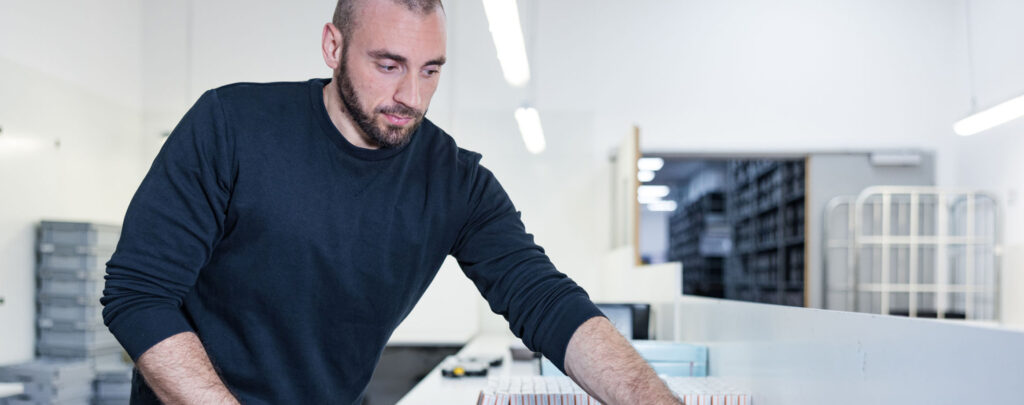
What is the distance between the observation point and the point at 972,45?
553 cm

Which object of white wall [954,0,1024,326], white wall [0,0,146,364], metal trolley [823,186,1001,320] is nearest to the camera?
white wall [0,0,146,364]

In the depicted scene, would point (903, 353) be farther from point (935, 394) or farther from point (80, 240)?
point (80, 240)

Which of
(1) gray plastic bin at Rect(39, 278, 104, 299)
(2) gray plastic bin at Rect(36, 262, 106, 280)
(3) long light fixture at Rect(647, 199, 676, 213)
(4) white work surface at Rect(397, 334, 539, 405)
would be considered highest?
(3) long light fixture at Rect(647, 199, 676, 213)

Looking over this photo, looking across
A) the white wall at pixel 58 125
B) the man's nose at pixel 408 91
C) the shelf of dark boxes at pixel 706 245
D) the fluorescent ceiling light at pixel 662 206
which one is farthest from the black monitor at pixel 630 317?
the fluorescent ceiling light at pixel 662 206

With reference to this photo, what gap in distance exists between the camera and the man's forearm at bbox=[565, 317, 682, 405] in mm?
1062

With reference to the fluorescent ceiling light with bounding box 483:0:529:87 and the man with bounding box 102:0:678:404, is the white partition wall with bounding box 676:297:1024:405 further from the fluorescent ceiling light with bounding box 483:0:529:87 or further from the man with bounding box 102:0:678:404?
the fluorescent ceiling light with bounding box 483:0:529:87

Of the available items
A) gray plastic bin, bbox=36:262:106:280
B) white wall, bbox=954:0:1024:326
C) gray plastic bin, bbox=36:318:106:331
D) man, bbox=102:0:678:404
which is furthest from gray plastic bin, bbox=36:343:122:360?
white wall, bbox=954:0:1024:326

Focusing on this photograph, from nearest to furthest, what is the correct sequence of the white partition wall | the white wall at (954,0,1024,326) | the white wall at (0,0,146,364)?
1. the white partition wall
2. the white wall at (0,0,146,364)
3. the white wall at (954,0,1024,326)

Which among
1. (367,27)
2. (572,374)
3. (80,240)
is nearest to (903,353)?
(572,374)

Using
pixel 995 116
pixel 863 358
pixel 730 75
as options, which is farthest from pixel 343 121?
pixel 730 75

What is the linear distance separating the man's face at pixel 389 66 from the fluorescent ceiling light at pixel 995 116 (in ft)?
12.1

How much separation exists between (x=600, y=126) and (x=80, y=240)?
10.7ft

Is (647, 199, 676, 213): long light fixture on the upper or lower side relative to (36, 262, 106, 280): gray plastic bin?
upper

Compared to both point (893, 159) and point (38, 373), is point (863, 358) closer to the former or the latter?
point (38, 373)
